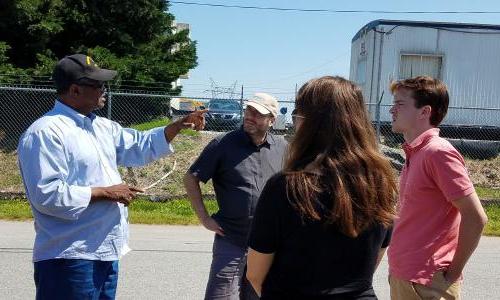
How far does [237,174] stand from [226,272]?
0.64m

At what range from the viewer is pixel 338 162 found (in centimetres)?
225

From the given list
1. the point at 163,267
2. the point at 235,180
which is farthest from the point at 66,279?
the point at 163,267

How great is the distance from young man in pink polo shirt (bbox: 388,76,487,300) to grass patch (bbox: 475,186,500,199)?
10419mm

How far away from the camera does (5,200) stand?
11.8m

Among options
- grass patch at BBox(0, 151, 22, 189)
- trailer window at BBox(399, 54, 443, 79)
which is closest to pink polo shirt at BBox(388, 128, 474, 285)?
grass patch at BBox(0, 151, 22, 189)

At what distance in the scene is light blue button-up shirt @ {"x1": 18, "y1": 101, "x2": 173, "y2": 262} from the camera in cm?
295

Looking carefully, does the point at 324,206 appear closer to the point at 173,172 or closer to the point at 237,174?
the point at 237,174

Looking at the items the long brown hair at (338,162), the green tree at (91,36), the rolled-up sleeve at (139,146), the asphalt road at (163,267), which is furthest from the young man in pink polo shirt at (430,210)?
the green tree at (91,36)

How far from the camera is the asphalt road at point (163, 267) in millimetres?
6102

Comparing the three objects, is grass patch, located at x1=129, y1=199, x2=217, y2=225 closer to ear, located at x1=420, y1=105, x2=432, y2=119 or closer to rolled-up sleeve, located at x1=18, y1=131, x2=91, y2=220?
rolled-up sleeve, located at x1=18, y1=131, x2=91, y2=220

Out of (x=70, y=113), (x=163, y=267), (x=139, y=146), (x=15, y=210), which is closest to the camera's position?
(x=70, y=113)

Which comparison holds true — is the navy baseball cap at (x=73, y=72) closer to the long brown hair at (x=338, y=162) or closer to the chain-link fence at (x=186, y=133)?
the long brown hair at (x=338, y=162)

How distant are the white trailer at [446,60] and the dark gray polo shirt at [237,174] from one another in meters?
12.1

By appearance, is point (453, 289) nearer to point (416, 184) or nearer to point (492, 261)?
point (416, 184)
